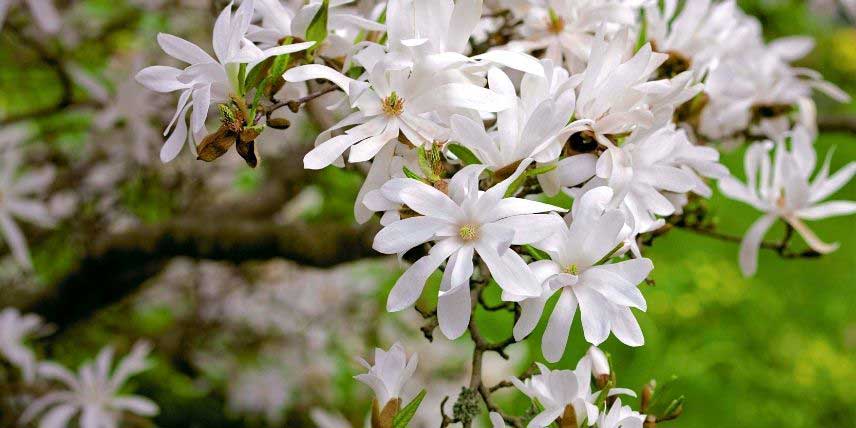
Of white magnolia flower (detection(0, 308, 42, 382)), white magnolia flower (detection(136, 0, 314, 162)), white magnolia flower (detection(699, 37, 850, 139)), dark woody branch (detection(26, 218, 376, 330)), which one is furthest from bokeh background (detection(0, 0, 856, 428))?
white magnolia flower (detection(136, 0, 314, 162))

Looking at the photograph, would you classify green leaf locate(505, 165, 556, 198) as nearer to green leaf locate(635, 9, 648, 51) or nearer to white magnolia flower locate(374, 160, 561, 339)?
white magnolia flower locate(374, 160, 561, 339)

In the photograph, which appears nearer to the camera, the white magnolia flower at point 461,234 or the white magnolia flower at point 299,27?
the white magnolia flower at point 461,234

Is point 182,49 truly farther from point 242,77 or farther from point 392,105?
point 392,105

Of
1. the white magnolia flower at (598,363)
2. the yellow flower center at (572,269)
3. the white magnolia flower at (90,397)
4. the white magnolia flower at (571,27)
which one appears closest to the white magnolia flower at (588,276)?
the yellow flower center at (572,269)

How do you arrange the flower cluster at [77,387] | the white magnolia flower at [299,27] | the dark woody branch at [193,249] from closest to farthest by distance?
the white magnolia flower at [299,27], the flower cluster at [77,387], the dark woody branch at [193,249]

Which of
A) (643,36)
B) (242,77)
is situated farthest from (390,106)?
(643,36)

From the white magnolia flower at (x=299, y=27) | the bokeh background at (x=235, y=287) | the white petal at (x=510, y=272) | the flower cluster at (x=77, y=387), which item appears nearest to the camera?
the white petal at (x=510, y=272)

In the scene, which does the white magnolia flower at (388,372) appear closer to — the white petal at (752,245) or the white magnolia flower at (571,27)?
the white magnolia flower at (571,27)
